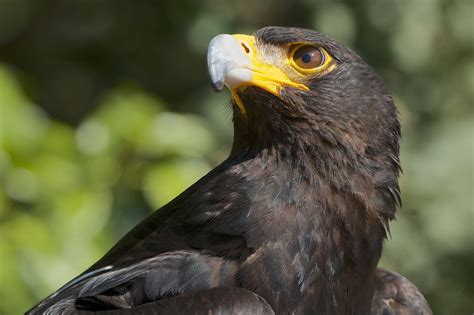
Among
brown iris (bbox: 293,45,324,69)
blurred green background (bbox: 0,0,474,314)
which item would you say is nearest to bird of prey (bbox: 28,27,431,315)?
brown iris (bbox: 293,45,324,69)

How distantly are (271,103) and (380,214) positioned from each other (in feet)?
1.86

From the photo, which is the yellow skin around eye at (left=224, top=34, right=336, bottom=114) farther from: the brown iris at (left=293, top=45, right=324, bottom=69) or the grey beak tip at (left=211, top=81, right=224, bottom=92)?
the grey beak tip at (left=211, top=81, right=224, bottom=92)

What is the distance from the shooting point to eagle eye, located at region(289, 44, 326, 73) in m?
3.80

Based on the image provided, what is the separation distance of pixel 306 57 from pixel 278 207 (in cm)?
57

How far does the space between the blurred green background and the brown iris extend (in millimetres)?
925

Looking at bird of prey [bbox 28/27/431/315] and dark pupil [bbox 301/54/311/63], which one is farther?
dark pupil [bbox 301/54/311/63]

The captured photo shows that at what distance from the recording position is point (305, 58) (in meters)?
3.79

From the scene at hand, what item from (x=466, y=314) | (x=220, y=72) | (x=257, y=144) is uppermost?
(x=220, y=72)

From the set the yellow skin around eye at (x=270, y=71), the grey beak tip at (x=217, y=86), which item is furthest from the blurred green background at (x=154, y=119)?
the grey beak tip at (x=217, y=86)

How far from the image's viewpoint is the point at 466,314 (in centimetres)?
739

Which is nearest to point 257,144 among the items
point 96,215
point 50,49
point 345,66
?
point 345,66

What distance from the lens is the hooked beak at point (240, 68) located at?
3.57 meters

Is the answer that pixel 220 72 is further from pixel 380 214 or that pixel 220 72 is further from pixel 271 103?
pixel 380 214

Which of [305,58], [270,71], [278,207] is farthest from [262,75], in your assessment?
[278,207]
